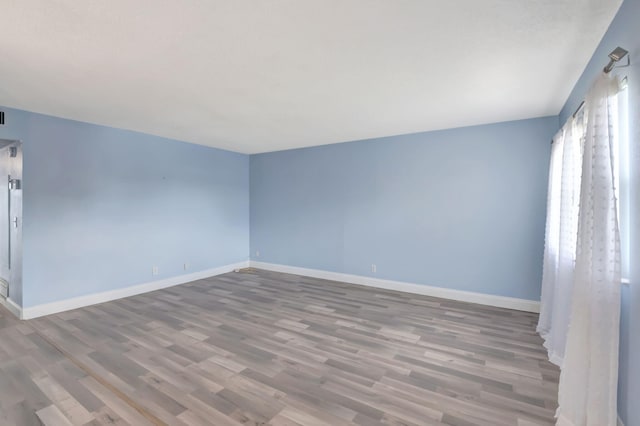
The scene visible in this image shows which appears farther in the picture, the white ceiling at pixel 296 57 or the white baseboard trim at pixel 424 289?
the white baseboard trim at pixel 424 289

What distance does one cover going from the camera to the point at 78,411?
1913mm

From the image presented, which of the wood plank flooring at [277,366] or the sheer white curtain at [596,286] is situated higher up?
the sheer white curtain at [596,286]

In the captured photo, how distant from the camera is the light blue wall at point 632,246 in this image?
1471 mm

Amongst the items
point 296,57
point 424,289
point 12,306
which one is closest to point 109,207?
point 12,306

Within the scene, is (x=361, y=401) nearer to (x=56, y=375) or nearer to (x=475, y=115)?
(x=56, y=375)

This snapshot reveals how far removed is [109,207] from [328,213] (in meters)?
3.46

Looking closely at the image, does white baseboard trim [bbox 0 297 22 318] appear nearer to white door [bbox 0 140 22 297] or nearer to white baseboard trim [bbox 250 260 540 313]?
white door [bbox 0 140 22 297]

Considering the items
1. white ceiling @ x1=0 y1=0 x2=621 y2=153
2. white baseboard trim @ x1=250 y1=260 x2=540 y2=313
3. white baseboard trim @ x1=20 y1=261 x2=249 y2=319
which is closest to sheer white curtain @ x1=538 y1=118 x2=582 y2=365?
white ceiling @ x1=0 y1=0 x2=621 y2=153

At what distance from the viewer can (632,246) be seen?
154 cm

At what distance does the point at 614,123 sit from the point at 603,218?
0.60 metres

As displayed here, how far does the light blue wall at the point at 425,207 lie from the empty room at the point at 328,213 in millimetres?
35

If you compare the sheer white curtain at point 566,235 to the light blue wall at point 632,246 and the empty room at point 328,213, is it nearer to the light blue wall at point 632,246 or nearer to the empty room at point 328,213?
the empty room at point 328,213

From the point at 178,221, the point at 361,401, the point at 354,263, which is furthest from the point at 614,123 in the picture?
the point at 178,221

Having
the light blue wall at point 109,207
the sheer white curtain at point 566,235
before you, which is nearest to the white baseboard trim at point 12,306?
the light blue wall at point 109,207
